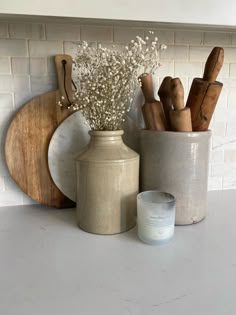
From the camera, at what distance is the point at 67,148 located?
0.85 meters

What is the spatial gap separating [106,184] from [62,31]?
47 centimetres

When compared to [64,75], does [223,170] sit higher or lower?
lower

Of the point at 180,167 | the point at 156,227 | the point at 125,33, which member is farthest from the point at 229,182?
the point at 125,33

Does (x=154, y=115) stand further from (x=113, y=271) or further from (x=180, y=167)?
(x=113, y=271)

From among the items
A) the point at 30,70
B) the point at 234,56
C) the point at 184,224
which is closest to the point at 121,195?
the point at 184,224

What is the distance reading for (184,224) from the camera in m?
0.76

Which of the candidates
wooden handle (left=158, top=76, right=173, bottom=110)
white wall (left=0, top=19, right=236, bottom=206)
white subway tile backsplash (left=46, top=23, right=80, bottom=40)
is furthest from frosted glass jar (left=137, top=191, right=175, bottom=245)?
white subway tile backsplash (left=46, top=23, right=80, bottom=40)

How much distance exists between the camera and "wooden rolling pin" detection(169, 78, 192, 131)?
68 cm

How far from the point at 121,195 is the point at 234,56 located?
0.65 metres

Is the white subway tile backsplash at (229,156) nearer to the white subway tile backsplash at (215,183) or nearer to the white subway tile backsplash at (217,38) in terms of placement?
the white subway tile backsplash at (215,183)

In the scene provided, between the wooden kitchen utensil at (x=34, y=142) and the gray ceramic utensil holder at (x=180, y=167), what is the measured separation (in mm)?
279

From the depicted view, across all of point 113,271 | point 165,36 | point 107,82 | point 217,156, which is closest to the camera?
point 113,271

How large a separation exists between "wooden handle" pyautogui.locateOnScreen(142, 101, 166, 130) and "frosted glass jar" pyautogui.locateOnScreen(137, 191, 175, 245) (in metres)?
0.21

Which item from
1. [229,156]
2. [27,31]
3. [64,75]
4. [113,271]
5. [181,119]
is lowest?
[113,271]
